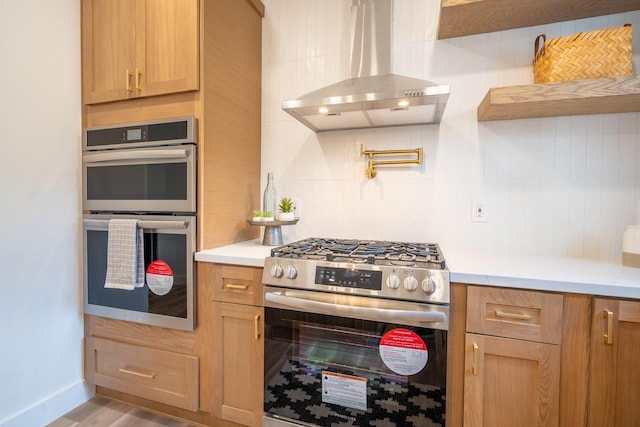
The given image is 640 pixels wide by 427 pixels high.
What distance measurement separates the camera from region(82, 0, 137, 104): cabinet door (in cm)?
160

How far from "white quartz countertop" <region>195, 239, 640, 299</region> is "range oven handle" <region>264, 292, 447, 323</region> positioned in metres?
0.16

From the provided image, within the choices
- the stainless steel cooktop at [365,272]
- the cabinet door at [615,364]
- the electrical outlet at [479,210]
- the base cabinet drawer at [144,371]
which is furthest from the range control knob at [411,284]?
the base cabinet drawer at [144,371]

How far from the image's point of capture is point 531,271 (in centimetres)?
116

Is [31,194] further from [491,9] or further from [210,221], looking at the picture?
[491,9]

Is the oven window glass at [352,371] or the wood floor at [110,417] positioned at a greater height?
the oven window glass at [352,371]

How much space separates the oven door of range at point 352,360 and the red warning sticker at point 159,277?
564 mm

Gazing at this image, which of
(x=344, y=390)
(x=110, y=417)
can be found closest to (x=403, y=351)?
(x=344, y=390)

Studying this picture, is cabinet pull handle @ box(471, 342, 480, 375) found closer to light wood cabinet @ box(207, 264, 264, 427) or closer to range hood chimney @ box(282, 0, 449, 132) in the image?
light wood cabinet @ box(207, 264, 264, 427)

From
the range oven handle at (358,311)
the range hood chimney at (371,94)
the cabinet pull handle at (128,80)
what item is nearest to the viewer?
the range oven handle at (358,311)

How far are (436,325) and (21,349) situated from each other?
193 centimetres

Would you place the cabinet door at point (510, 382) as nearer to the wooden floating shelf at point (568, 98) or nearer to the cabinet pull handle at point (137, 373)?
A: the wooden floating shelf at point (568, 98)

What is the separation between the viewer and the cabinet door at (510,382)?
3.43 feet

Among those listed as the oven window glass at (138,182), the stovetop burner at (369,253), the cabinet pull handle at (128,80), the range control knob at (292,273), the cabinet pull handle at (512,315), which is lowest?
the cabinet pull handle at (512,315)

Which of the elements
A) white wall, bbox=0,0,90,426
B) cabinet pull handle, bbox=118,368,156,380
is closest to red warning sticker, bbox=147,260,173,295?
cabinet pull handle, bbox=118,368,156,380
